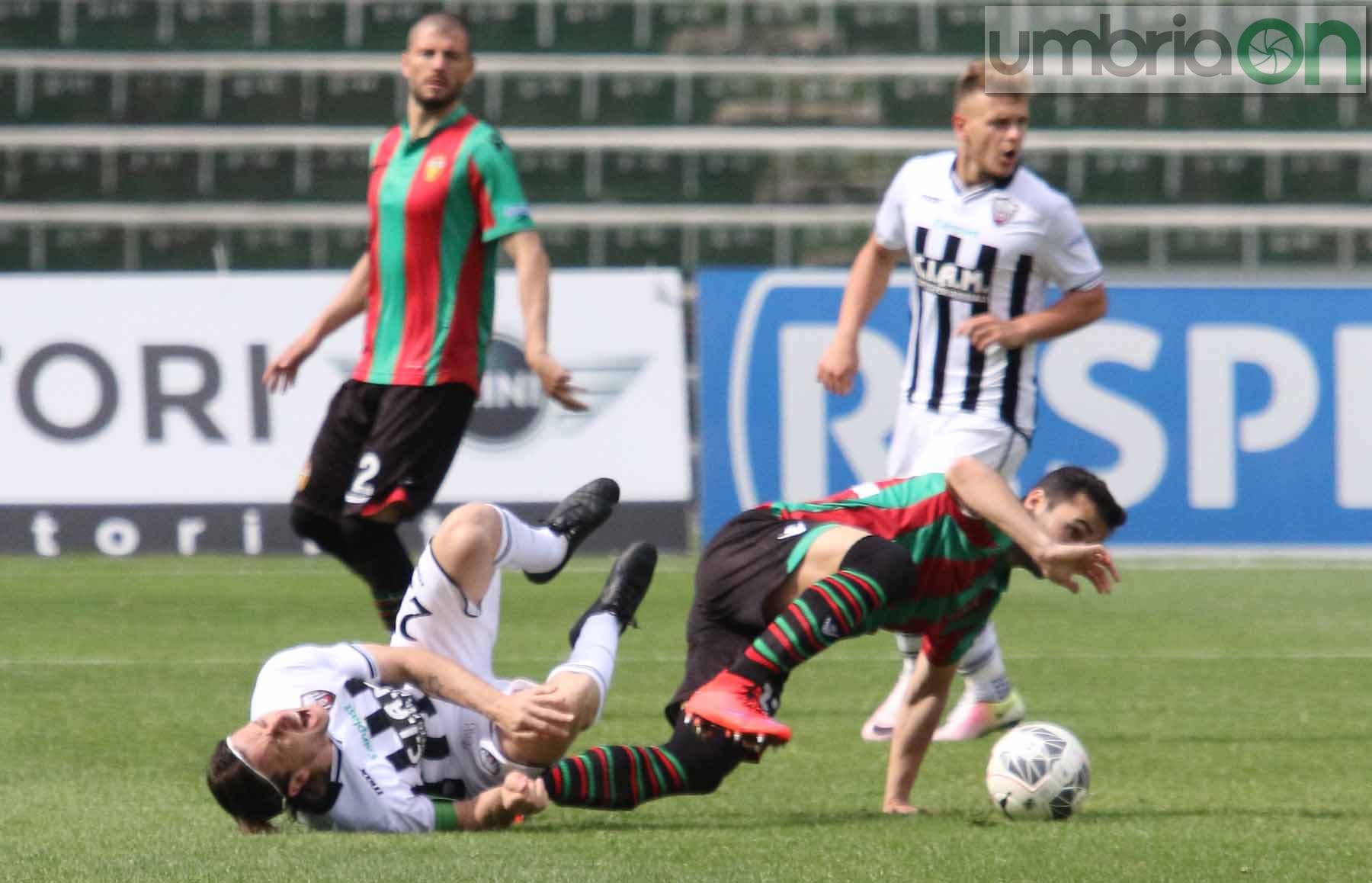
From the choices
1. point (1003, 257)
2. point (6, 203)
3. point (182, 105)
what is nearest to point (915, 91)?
point (182, 105)

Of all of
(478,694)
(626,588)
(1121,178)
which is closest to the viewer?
(478,694)

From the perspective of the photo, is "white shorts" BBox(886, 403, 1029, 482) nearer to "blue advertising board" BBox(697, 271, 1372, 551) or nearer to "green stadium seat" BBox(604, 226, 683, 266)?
"blue advertising board" BBox(697, 271, 1372, 551)

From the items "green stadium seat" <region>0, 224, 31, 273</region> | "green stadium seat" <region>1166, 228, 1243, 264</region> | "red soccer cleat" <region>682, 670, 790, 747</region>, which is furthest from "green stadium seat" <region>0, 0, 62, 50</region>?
"red soccer cleat" <region>682, 670, 790, 747</region>

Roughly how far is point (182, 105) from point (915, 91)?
283 inches

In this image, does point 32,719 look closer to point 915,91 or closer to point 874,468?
point 874,468

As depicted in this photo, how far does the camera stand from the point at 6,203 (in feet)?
64.0

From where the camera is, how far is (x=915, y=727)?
4906mm

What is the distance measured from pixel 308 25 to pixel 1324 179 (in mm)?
10224

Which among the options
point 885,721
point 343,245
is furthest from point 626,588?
point 343,245

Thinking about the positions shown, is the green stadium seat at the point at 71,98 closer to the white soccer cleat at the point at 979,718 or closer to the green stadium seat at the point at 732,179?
the green stadium seat at the point at 732,179

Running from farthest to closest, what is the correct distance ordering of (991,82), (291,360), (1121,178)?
(1121,178)
(291,360)
(991,82)

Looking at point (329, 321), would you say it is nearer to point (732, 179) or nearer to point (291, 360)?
point (291, 360)

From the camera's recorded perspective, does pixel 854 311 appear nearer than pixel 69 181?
Yes

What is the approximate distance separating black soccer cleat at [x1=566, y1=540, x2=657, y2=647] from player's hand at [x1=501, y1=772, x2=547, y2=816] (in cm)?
68
